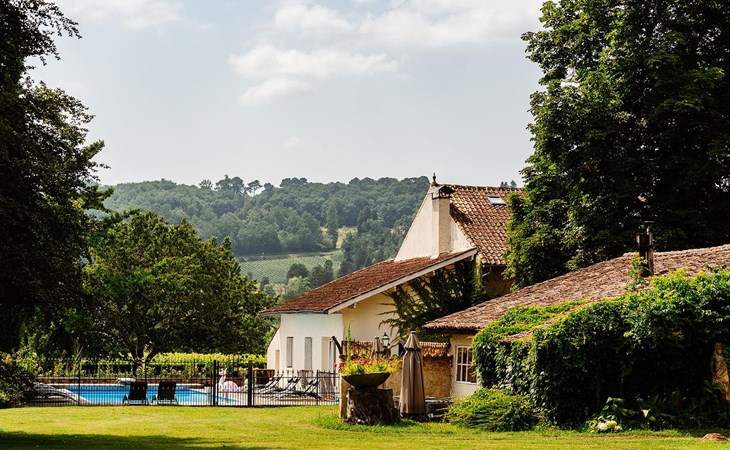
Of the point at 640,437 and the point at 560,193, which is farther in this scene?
the point at 560,193

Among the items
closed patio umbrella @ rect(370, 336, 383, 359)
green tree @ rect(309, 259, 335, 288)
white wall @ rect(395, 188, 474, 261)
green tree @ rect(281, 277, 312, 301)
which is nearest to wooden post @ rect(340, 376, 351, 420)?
closed patio umbrella @ rect(370, 336, 383, 359)

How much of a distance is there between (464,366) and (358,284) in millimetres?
11021

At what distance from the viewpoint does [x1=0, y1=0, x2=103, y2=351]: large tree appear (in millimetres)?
20203

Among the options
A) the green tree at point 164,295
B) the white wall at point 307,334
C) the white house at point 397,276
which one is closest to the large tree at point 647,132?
the white house at point 397,276

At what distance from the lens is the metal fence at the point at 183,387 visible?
1405 inches

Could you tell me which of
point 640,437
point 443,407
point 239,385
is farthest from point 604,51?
point 239,385

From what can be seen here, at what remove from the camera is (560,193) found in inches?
1446

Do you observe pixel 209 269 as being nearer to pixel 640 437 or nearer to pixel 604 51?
pixel 604 51

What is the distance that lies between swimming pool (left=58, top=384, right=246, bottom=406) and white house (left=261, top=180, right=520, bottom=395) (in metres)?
3.82

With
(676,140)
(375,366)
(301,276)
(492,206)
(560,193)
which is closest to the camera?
(375,366)

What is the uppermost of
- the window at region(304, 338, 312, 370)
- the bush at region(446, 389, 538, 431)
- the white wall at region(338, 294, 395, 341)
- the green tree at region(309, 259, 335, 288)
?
the green tree at region(309, 259, 335, 288)

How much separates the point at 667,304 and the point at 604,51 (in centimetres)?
1397

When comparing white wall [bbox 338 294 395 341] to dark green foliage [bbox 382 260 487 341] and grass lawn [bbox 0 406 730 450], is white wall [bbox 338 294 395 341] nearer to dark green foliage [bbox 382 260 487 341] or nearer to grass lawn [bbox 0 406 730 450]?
dark green foliage [bbox 382 260 487 341]

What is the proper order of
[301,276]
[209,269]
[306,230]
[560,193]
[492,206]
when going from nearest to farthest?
[560,193] < [492,206] < [209,269] < [301,276] < [306,230]
